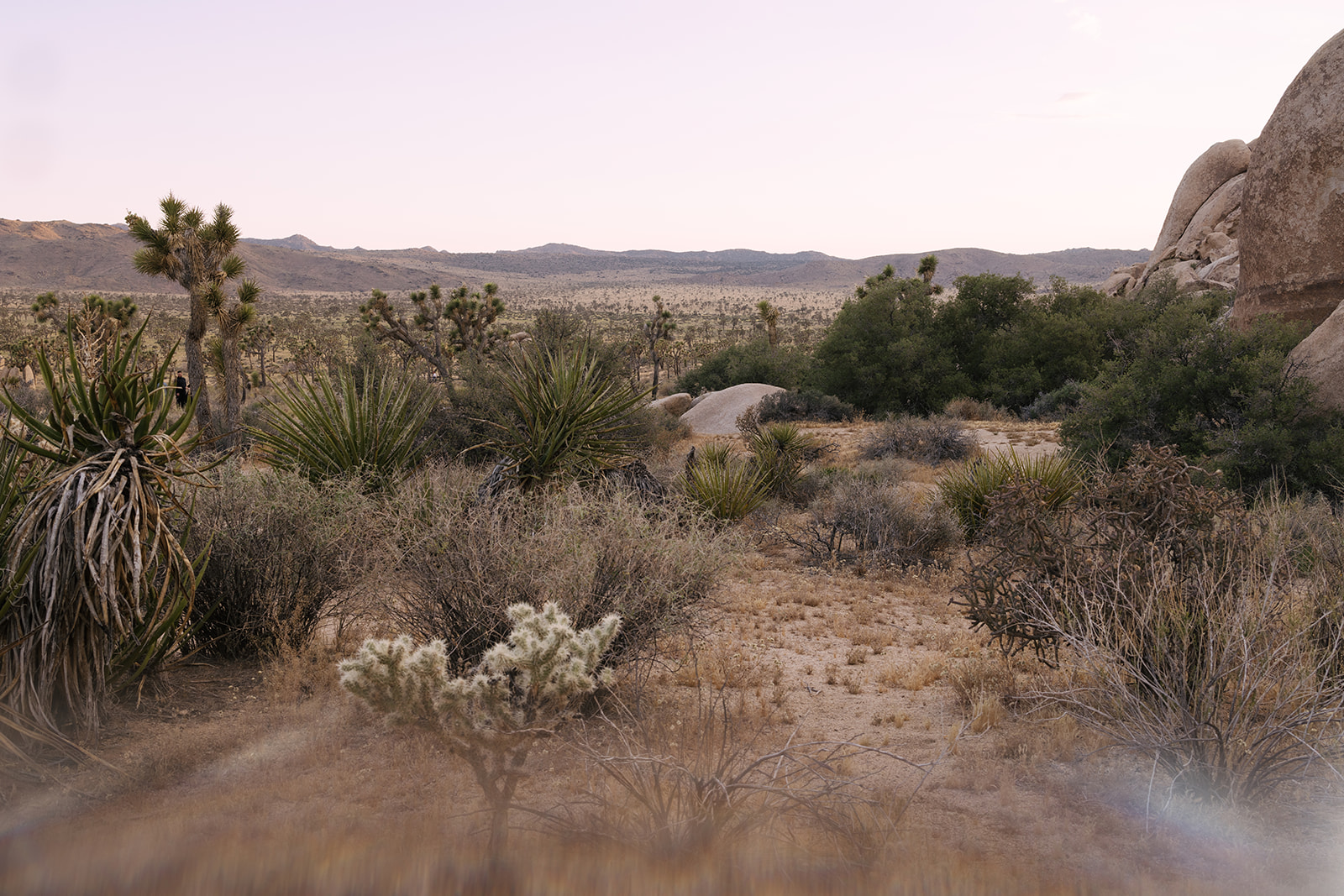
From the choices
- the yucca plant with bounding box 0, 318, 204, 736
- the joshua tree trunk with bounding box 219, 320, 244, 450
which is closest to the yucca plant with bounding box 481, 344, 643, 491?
the yucca plant with bounding box 0, 318, 204, 736

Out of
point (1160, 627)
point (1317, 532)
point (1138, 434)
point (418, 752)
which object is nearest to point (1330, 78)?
point (1138, 434)

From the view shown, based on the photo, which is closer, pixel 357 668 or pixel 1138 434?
pixel 357 668

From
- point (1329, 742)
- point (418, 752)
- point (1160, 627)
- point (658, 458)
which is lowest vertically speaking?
point (658, 458)

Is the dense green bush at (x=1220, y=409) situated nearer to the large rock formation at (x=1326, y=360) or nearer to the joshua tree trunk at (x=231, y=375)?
the large rock formation at (x=1326, y=360)

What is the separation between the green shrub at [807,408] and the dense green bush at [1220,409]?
11.3m

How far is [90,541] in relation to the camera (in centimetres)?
397

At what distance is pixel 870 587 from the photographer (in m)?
9.27

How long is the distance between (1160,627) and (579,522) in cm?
375

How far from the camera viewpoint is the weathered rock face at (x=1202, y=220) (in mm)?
29234

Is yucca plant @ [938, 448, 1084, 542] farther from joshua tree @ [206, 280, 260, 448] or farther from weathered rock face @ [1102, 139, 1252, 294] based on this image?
weathered rock face @ [1102, 139, 1252, 294]

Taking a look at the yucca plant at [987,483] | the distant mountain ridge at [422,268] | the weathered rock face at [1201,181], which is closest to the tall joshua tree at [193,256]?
the yucca plant at [987,483]

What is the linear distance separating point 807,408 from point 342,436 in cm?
1932

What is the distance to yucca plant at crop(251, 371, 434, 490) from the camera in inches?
319

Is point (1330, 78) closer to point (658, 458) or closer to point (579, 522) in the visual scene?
point (658, 458)
